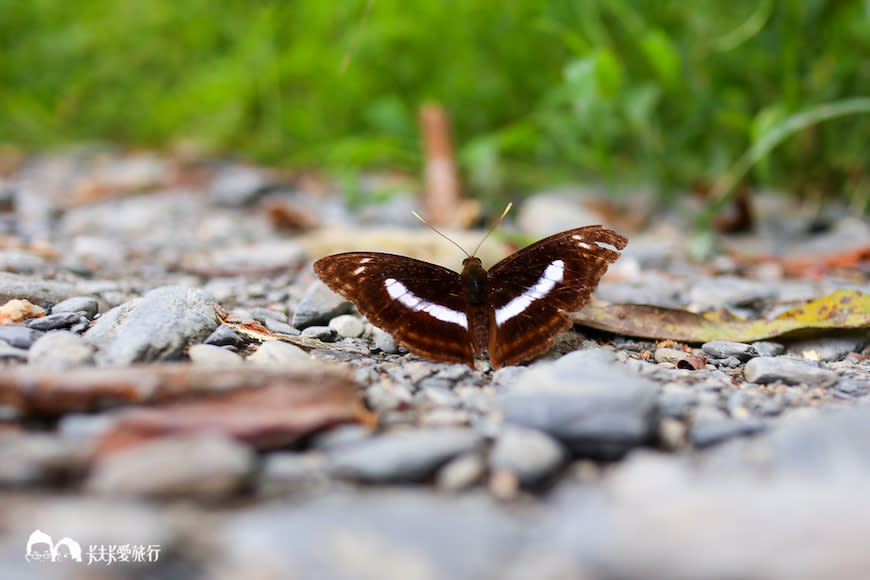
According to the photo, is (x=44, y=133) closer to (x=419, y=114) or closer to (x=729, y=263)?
(x=419, y=114)

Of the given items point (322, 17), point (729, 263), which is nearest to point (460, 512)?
point (729, 263)

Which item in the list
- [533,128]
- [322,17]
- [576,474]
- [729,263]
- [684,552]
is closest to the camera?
[684,552]

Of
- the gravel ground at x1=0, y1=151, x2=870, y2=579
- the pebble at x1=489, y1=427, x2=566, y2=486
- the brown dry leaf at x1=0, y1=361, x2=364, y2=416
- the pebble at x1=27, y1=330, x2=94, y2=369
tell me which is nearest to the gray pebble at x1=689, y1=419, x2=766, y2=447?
the gravel ground at x1=0, y1=151, x2=870, y2=579

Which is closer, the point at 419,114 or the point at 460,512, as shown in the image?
the point at 460,512

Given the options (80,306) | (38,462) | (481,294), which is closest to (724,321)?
(481,294)

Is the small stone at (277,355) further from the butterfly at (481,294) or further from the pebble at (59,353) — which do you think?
the pebble at (59,353)

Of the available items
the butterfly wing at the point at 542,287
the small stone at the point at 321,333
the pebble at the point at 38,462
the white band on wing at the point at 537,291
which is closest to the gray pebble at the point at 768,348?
the butterfly wing at the point at 542,287
